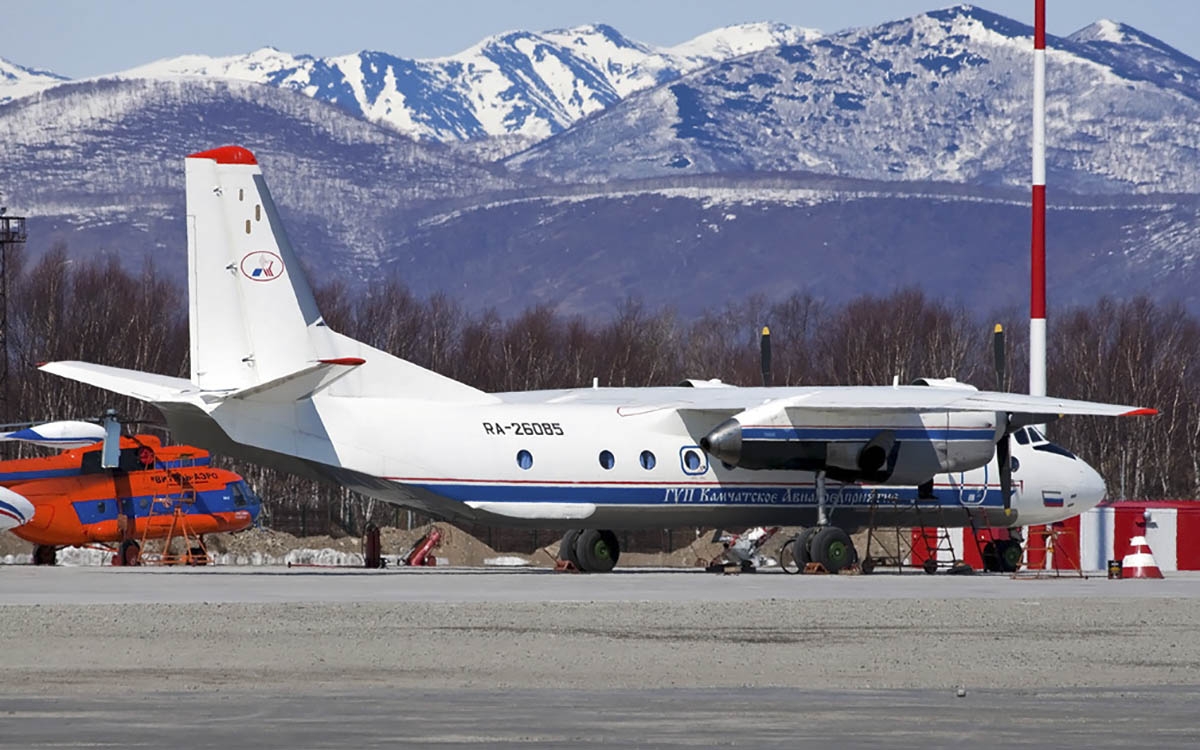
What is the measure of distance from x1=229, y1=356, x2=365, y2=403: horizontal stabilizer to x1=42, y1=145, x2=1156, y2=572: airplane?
5 centimetres

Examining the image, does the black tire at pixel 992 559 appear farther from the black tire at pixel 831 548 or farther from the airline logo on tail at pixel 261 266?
the airline logo on tail at pixel 261 266

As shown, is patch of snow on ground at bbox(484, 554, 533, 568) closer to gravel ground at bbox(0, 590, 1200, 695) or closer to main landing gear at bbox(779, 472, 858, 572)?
A: main landing gear at bbox(779, 472, 858, 572)

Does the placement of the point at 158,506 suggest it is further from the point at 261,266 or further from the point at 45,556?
the point at 261,266

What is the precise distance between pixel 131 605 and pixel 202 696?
10224mm

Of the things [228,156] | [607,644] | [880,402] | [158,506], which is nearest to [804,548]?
[880,402]

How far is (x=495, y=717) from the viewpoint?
648 inches

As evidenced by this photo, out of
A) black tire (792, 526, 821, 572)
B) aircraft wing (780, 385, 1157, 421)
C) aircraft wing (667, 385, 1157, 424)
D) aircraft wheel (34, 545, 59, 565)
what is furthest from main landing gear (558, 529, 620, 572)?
aircraft wheel (34, 545, 59, 565)

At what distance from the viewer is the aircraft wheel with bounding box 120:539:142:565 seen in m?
45.4

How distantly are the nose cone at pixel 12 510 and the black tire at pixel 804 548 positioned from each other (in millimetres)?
14004

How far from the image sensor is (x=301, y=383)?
3372cm

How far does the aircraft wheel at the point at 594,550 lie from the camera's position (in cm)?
3959

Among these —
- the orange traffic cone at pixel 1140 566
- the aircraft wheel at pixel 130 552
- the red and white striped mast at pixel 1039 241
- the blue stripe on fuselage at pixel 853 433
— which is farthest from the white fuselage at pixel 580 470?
the aircraft wheel at pixel 130 552

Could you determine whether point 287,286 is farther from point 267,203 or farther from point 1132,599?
point 1132,599

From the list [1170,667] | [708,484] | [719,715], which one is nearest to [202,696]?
[719,715]
